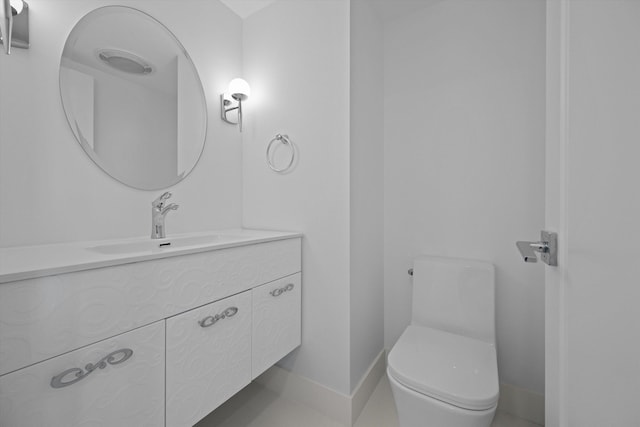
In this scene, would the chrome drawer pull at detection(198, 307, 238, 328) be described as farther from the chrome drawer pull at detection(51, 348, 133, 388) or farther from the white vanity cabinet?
the chrome drawer pull at detection(51, 348, 133, 388)

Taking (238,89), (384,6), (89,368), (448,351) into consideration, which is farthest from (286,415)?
(384,6)

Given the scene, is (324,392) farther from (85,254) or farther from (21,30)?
(21,30)

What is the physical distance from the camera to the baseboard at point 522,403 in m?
1.28

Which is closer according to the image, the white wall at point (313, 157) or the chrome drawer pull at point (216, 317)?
the chrome drawer pull at point (216, 317)

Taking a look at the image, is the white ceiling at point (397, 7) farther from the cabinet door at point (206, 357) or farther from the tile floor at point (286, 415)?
the tile floor at point (286, 415)

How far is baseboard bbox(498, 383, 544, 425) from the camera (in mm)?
1280

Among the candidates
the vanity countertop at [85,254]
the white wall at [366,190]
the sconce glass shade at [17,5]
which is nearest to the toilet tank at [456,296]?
the white wall at [366,190]

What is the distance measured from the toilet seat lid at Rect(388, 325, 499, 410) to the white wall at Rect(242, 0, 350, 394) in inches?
13.2

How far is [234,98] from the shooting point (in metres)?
1.59

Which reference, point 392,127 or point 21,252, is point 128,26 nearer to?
point 21,252

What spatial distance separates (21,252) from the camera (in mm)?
820

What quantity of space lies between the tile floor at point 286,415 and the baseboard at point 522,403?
27mm

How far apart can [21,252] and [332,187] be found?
1.21 m

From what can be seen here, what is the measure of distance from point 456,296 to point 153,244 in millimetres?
1543
